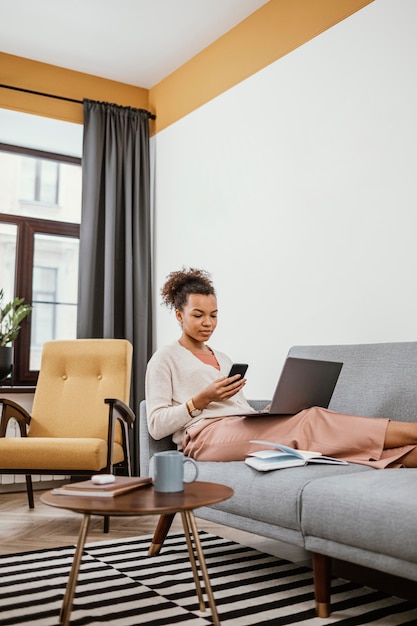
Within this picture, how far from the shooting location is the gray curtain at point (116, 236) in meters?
4.29

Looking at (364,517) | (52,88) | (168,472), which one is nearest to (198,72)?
(52,88)

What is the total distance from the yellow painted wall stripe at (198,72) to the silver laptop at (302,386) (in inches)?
70.6

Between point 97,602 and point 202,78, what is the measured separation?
328 cm

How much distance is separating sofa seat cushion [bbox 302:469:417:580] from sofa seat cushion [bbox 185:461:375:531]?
0.16 ft

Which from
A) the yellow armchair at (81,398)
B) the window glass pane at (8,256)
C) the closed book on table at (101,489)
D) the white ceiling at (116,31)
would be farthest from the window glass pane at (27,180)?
the closed book on table at (101,489)

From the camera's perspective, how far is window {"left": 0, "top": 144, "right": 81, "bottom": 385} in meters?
4.45

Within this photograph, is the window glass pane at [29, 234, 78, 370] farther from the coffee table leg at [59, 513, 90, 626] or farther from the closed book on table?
the coffee table leg at [59, 513, 90, 626]

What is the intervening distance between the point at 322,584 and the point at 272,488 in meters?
0.29

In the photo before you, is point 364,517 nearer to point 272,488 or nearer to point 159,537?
point 272,488

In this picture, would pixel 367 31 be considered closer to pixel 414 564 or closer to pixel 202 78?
pixel 202 78

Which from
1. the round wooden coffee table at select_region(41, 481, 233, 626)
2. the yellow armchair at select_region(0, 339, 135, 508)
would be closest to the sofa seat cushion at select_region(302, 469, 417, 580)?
the round wooden coffee table at select_region(41, 481, 233, 626)

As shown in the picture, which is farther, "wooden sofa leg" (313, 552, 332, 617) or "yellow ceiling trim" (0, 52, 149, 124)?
"yellow ceiling trim" (0, 52, 149, 124)

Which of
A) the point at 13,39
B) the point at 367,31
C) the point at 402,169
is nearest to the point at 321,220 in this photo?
the point at 402,169

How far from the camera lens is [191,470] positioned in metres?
2.31
